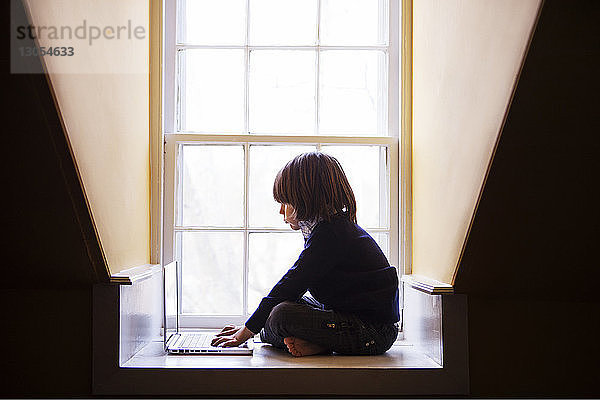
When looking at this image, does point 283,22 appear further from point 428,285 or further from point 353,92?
point 428,285

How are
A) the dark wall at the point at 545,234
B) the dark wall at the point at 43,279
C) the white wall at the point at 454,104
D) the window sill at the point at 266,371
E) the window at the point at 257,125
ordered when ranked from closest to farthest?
the dark wall at the point at 545,234
the white wall at the point at 454,104
the dark wall at the point at 43,279
the window sill at the point at 266,371
the window at the point at 257,125

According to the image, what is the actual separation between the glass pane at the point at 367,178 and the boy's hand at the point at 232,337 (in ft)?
2.06

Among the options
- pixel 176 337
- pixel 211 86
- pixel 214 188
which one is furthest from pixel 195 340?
pixel 211 86

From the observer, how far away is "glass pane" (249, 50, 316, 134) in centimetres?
241

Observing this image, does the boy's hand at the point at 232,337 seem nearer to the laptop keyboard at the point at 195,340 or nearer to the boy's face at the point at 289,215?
the laptop keyboard at the point at 195,340

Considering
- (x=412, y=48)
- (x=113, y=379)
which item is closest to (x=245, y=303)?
(x=113, y=379)

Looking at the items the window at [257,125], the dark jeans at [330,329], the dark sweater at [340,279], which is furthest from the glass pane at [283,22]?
the dark jeans at [330,329]

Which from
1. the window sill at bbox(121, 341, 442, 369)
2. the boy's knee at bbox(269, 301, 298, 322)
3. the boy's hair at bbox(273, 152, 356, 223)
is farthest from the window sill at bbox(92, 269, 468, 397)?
the boy's hair at bbox(273, 152, 356, 223)

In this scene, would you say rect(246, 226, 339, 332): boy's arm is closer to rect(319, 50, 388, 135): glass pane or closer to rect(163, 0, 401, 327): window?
rect(163, 0, 401, 327): window

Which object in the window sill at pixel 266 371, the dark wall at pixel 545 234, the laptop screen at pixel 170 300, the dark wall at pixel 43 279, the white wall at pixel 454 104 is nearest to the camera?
the dark wall at pixel 545 234

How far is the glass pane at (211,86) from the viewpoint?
94.6 inches

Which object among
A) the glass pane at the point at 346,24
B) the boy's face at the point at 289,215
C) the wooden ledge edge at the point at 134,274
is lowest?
the wooden ledge edge at the point at 134,274

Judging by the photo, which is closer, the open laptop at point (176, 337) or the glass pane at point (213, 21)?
the open laptop at point (176, 337)

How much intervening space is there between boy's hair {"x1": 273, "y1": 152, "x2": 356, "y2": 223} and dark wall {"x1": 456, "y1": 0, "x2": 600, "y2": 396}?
45 cm
